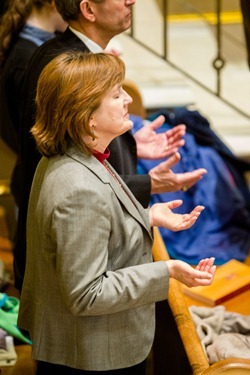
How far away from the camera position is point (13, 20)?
3521 mm


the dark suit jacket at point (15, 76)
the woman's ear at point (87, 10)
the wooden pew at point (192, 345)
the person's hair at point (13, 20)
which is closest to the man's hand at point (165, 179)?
the wooden pew at point (192, 345)

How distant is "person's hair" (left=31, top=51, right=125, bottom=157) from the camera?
Result: 2104 mm

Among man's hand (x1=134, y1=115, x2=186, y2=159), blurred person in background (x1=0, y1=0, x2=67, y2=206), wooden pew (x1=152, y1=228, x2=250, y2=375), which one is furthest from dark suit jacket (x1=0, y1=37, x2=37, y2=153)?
wooden pew (x1=152, y1=228, x2=250, y2=375)

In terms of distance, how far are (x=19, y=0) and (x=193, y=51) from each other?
189 centimetres

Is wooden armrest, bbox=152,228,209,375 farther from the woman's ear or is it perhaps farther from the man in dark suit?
the woman's ear

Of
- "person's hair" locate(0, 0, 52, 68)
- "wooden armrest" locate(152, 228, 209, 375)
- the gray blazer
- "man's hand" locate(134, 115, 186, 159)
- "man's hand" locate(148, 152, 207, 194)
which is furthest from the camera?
"person's hair" locate(0, 0, 52, 68)

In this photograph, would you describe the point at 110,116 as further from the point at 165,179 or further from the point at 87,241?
the point at 165,179

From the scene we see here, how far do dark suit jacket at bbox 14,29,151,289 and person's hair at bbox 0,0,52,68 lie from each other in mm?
717

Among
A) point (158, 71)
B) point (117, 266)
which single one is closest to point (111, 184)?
point (117, 266)

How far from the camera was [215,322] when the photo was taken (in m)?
2.88

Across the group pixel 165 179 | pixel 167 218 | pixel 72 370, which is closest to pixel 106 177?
pixel 167 218

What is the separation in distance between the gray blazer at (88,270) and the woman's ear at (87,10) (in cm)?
64

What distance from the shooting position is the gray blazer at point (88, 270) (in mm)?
2076

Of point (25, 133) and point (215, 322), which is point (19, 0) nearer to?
point (25, 133)
